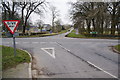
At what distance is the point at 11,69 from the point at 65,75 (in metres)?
2.45

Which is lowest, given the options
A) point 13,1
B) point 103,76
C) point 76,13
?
point 103,76

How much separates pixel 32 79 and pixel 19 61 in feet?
7.28

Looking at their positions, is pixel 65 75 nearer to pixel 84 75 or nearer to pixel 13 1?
pixel 84 75

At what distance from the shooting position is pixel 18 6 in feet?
102

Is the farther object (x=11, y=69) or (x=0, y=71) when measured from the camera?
(x=11, y=69)

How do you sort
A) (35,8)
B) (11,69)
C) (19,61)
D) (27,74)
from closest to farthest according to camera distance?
(27,74) → (11,69) → (19,61) → (35,8)

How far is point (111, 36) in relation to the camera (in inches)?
1104

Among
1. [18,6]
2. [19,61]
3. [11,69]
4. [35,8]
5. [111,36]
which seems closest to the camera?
[11,69]

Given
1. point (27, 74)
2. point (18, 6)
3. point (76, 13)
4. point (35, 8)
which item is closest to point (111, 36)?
point (76, 13)

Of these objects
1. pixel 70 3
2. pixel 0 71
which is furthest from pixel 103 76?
pixel 70 3

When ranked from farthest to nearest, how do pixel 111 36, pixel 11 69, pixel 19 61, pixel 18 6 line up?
1. pixel 18 6
2. pixel 111 36
3. pixel 19 61
4. pixel 11 69

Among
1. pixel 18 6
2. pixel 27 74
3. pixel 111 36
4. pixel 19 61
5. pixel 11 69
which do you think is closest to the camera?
pixel 27 74

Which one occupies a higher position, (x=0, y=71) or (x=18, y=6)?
(x=18, y=6)

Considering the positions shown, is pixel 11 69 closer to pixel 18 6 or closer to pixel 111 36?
pixel 111 36
